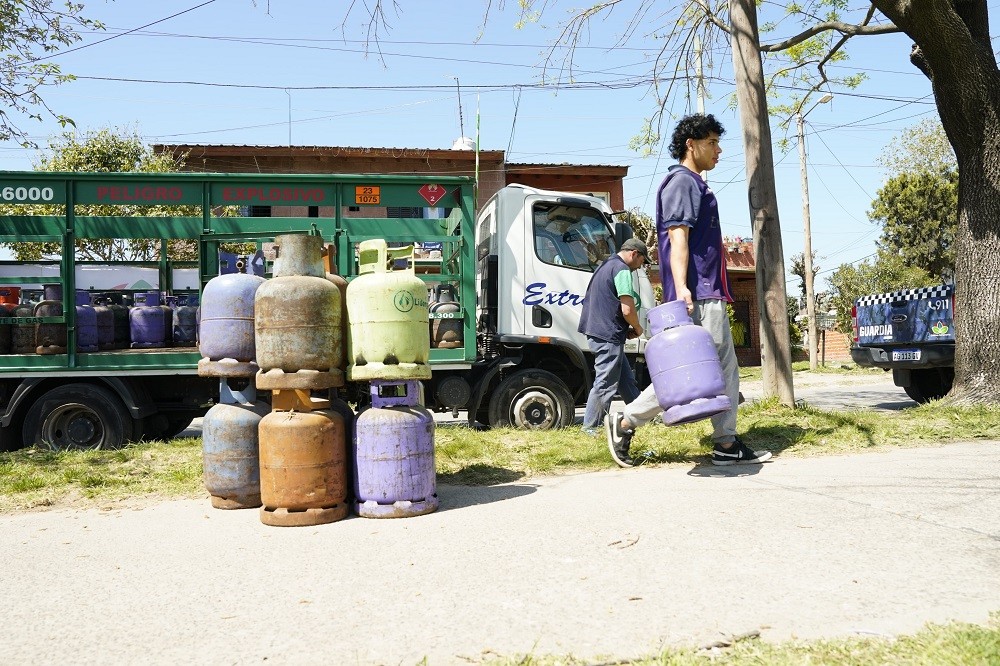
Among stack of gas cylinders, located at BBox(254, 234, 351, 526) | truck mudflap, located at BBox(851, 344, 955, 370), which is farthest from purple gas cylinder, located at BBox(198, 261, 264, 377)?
truck mudflap, located at BBox(851, 344, 955, 370)

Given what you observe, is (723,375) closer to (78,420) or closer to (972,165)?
(972,165)

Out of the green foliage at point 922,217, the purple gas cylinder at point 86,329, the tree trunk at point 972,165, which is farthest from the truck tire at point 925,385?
the green foliage at point 922,217

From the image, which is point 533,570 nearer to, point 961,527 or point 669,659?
point 669,659

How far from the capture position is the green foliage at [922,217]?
2747cm

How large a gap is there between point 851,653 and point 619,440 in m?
3.15

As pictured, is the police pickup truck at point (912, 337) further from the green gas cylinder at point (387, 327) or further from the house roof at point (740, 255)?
the house roof at point (740, 255)

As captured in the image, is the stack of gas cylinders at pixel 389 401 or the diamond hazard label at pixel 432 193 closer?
the stack of gas cylinders at pixel 389 401

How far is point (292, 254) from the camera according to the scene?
4.48 meters

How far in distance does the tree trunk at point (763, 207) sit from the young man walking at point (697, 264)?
1.96m

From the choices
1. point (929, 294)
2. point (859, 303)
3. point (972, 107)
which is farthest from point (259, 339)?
point (859, 303)

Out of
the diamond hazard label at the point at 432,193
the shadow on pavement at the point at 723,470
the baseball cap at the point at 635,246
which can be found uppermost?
the diamond hazard label at the point at 432,193

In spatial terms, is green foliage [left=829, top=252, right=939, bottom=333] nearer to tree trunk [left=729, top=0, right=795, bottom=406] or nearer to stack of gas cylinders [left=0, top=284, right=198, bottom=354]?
tree trunk [left=729, top=0, right=795, bottom=406]

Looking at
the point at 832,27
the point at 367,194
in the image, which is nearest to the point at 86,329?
the point at 367,194

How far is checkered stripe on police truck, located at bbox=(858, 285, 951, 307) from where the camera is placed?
33.8ft
